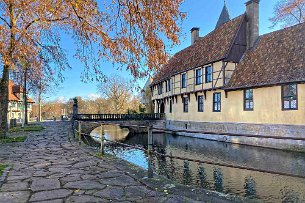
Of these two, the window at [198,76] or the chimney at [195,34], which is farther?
the chimney at [195,34]

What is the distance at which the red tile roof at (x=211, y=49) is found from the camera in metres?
22.4

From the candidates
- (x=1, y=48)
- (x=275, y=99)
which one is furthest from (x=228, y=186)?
(x=275, y=99)

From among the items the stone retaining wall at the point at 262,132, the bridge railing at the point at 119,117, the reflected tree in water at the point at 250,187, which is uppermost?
the bridge railing at the point at 119,117

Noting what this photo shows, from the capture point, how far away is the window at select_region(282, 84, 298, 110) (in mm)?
16484

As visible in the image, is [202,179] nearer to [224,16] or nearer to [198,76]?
[198,76]

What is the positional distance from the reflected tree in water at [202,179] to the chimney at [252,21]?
47.7ft

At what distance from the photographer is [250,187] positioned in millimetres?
9133

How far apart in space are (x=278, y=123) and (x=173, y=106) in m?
14.9

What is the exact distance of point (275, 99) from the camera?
57.9ft

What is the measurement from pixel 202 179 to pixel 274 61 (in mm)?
12309

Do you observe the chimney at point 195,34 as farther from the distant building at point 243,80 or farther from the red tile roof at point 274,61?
the red tile roof at point 274,61

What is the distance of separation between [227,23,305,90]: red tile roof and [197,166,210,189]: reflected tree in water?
866cm

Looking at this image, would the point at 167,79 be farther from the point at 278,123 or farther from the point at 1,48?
the point at 1,48

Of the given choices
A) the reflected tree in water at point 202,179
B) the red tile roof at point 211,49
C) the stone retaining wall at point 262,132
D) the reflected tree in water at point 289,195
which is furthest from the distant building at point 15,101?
the reflected tree in water at point 289,195
